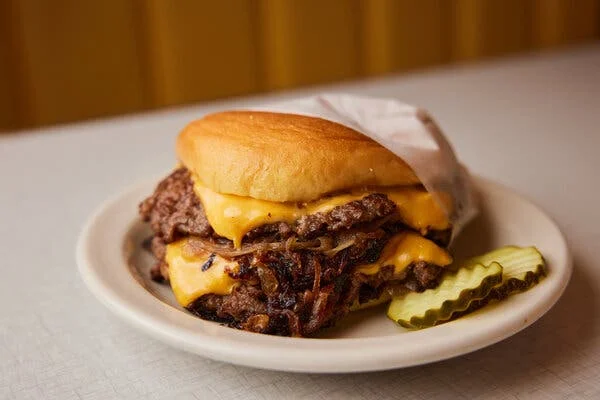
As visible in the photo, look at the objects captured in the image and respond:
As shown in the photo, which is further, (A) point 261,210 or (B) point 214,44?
(B) point 214,44

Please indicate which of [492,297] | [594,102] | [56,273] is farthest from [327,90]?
[492,297]

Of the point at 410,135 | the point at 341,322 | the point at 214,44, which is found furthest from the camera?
the point at 214,44

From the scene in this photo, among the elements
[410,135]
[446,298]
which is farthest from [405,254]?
[410,135]

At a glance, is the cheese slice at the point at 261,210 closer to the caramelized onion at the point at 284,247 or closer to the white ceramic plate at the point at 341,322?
the caramelized onion at the point at 284,247

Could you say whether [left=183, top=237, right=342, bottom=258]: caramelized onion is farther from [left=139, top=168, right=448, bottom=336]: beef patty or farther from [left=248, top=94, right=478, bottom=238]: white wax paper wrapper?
[left=248, top=94, right=478, bottom=238]: white wax paper wrapper

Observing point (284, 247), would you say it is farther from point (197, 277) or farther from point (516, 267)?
point (516, 267)

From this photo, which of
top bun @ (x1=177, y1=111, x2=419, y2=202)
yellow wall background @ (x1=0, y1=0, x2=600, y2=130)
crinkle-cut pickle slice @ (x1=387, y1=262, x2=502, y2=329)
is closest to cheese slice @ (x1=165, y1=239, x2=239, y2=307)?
top bun @ (x1=177, y1=111, x2=419, y2=202)
